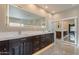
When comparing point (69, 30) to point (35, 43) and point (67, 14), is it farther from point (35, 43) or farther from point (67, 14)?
point (35, 43)

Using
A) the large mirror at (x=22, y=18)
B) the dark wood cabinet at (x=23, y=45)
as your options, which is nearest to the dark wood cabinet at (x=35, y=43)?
the dark wood cabinet at (x=23, y=45)

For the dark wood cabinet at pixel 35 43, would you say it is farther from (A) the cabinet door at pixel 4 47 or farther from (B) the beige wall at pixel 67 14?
(A) the cabinet door at pixel 4 47

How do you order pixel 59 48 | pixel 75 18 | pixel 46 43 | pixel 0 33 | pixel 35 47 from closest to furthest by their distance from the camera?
pixel 0 33
pixel 75 18
pixel 59 48
pixel 35 47
pixel 46 43

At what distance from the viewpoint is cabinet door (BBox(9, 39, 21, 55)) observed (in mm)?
2023

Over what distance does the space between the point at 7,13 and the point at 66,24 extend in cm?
134

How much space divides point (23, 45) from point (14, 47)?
0.33 m

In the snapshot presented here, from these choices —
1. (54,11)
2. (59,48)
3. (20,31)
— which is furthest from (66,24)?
(20,31)

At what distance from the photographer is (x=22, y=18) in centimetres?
279

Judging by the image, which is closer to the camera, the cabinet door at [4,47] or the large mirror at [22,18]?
the cabinet door at [4,47]

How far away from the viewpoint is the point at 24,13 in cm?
287

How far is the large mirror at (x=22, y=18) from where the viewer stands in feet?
8.23

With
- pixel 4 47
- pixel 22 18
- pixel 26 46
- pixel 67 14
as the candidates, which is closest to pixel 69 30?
pixel 67 14

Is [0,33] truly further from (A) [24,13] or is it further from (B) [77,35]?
(B) [77,35]

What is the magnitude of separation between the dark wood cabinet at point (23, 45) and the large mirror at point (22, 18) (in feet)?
1.36
